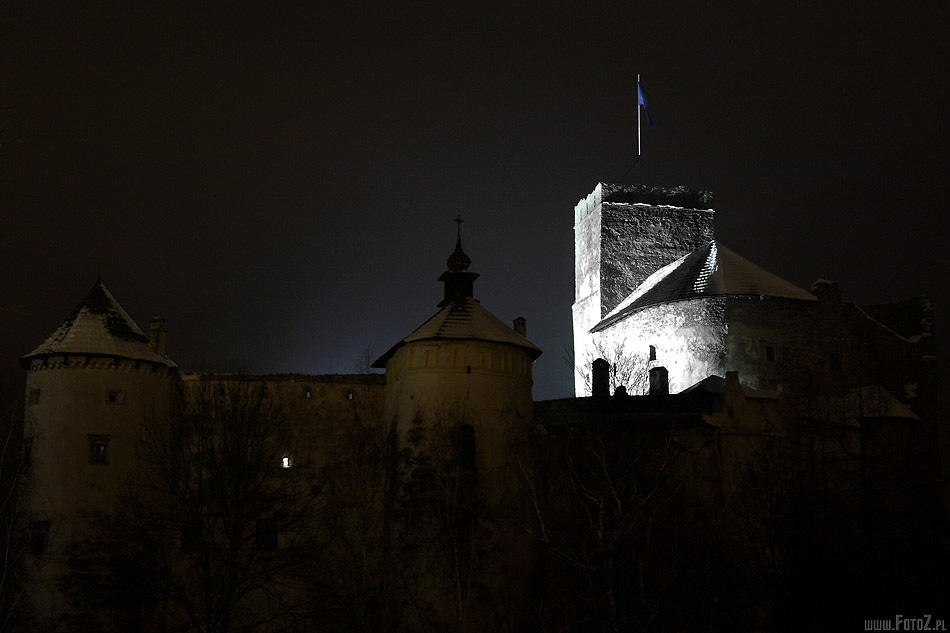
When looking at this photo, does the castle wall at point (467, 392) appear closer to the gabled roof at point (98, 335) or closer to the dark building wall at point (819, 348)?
the gabled roof at point (98, 335)

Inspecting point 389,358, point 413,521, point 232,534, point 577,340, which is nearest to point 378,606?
point 413,521

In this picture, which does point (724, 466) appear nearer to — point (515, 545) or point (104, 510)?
point (515, 545)

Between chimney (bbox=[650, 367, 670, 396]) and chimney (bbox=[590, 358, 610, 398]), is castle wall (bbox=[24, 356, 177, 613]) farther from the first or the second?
chimney (bbox=[650, 367, 670, 396])

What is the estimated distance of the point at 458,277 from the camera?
4738 cm

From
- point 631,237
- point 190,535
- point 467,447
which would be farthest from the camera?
point 631,237

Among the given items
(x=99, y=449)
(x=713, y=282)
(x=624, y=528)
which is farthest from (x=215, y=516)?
(x=713, y=282)

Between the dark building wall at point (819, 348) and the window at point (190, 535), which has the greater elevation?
the dark building wall at point (819, 348)

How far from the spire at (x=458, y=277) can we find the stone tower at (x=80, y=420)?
38.0 ft

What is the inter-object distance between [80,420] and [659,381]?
25.5m

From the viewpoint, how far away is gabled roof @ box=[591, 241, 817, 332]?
53.7 meters

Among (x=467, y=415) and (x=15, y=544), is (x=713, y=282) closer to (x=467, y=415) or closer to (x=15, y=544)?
(x=467, y=415)

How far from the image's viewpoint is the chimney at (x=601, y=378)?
5300 centimetres

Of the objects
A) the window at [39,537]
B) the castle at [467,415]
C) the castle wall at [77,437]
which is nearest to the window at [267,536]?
the castle at [467,415]

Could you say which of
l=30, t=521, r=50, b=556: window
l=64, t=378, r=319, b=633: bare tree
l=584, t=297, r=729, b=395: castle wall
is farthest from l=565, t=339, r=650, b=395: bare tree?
l=30, t=521, r=50, b=556: window
